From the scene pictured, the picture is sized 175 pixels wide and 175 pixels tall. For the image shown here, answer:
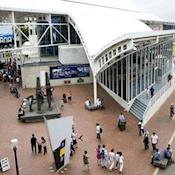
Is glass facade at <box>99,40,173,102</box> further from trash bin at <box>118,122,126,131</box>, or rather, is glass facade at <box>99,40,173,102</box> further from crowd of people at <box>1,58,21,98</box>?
crowd of people at <box>1,58,21,98</box>

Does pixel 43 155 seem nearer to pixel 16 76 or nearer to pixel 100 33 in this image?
pixel 100 33

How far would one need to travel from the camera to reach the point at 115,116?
2502 cm

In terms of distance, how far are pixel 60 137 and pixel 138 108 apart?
39.6 ft

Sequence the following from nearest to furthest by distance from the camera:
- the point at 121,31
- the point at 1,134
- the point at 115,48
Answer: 1. the point at 1,134
2. the point at 115,48
3. the point at 121,31

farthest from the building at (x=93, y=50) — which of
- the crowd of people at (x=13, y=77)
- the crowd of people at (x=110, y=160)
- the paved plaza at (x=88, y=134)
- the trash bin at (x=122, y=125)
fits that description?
the crowd of people at (x=110, y=160)

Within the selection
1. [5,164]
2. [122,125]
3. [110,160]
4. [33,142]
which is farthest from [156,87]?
[5,164]

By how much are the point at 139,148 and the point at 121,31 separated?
14.7 meters

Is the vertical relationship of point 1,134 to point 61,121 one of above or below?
below

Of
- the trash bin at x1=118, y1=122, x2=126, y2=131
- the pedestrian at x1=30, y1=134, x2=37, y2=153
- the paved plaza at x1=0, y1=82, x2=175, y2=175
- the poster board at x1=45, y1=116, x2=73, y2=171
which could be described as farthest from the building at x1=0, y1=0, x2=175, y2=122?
the pedestrian at x1=30, y1=134, x2=37, y2=153

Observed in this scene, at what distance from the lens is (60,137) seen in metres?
15.4

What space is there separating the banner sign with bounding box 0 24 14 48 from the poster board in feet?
57.9

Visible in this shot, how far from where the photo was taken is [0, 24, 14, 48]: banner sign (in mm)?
30464

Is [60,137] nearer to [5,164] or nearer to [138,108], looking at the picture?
[5,164]

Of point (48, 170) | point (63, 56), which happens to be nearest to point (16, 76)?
point (63, 56)
